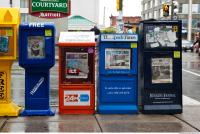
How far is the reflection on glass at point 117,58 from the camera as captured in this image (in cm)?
1019

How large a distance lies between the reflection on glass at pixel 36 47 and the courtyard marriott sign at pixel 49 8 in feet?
44.4

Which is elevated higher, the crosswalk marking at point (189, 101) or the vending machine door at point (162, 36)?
the vending machine door at point (162, 36)

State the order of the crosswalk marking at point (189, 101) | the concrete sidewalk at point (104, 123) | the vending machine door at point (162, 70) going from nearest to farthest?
1. the concrete sidewalk at point (104, 123)
2. the vending machine door at point (162, 70)
3. the crosswalk marking at point (189, 101)

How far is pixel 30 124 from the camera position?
355 inches

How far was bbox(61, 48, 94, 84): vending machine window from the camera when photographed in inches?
396

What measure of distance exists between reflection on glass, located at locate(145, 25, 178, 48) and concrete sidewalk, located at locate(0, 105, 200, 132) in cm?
141

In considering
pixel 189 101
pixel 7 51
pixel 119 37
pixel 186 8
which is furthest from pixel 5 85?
pixel 186 8

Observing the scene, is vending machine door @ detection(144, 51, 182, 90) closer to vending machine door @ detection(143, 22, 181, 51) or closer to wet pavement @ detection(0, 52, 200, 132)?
vending machine door @ detection(143, 22, 181, 51)

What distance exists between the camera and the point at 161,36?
405 inches

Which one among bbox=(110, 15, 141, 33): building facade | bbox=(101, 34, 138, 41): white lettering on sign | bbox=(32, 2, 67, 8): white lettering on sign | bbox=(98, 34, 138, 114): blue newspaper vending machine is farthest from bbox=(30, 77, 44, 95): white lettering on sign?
bbox=(32, 2, 67, 8): white lettering on sign

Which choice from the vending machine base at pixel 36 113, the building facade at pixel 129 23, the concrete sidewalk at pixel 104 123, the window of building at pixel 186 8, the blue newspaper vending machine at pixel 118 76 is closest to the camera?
the concrete sidewalk at pixel 104 123

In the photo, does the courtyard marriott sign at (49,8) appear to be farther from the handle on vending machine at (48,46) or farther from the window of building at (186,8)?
the window of building at (186,8)

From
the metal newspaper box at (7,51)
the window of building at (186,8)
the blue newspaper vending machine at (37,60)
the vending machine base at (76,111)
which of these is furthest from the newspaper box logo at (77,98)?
the window of building at (186,8)

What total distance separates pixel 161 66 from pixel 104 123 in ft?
6.34
